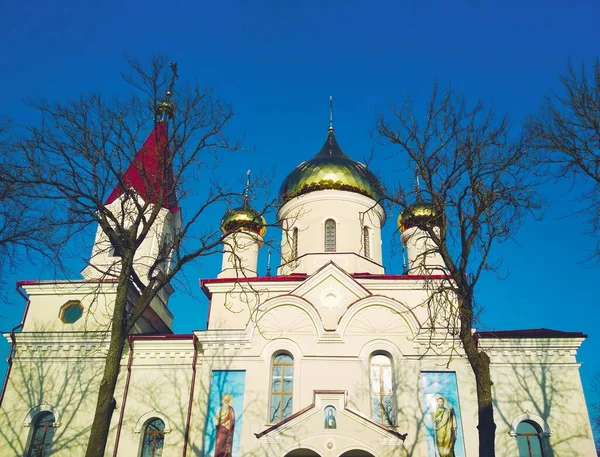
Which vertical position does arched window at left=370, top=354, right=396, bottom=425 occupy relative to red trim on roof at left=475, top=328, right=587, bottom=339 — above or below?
below

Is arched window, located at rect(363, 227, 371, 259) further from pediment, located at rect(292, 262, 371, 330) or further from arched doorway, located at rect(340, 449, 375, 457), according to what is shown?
arched doorway, located at rect(340, 449, 375, 457)

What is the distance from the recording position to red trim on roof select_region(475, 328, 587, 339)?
14.1m

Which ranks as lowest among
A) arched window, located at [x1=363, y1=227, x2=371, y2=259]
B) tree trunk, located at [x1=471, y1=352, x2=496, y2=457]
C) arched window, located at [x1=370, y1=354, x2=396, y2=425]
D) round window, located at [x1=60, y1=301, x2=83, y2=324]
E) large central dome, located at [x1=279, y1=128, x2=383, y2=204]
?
tree trunk, located at [x1=471, y1=352, x2=496, y2=457]

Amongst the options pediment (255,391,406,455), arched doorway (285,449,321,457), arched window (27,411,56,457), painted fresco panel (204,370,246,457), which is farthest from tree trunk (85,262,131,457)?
arched window (27,411,56,457)

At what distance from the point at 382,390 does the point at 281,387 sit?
2650 mm

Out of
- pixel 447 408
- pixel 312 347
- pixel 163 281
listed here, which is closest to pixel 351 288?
pixel 312 347

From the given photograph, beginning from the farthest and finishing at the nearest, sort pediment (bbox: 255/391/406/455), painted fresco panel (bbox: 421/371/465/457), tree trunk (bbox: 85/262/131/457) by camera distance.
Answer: painted fresco panel (bbox: 421/371/465/457) < pediment (bbox: 255/391/406/455) < tree trunk (bbox: 85/262/131/457)

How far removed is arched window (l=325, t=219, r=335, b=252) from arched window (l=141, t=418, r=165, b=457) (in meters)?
7.69

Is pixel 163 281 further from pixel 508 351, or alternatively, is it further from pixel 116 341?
pixel 508 351

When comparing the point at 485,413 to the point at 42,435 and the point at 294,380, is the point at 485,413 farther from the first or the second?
the point at 42,435

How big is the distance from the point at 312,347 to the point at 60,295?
8083 millimetres

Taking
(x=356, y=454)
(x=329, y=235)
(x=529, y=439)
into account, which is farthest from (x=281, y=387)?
(x=529, y=439)

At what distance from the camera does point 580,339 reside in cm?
1409

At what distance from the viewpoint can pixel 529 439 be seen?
13383mm
